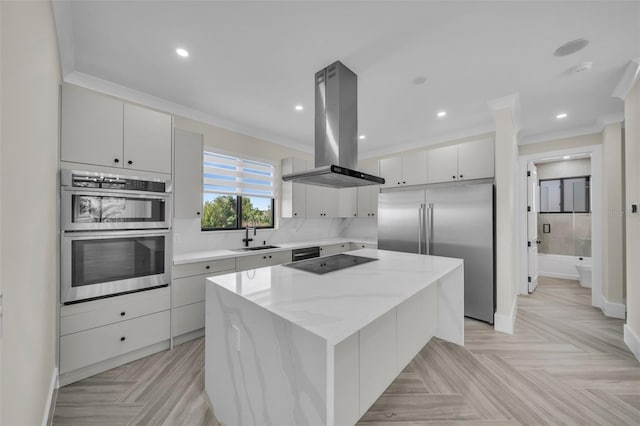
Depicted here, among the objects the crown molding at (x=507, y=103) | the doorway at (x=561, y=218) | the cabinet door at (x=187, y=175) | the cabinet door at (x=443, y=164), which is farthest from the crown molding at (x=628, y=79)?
the cabinet door at (x=187, y=175)

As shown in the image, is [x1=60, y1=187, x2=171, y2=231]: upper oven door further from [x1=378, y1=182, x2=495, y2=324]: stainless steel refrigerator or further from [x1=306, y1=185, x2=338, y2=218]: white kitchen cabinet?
[x1=378, y1=182, x2=495, y2=324]: stainless steel refrigerator

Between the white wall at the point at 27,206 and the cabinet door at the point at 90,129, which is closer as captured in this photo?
the white wall at the point at 27,206

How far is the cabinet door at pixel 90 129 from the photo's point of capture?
1913 millimetres

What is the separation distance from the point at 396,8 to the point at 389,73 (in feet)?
2.49

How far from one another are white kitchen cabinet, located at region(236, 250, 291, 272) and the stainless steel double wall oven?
0.81 m

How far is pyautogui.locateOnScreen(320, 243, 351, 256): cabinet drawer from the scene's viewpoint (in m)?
4.22

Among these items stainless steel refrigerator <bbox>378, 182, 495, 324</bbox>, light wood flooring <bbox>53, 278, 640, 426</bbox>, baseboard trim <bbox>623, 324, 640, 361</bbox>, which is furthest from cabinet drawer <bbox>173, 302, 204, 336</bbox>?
baseboard trim <bbox>623, 324, 640, 361</bbox>

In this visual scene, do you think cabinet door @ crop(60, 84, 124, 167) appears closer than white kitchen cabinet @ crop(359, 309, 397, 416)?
No

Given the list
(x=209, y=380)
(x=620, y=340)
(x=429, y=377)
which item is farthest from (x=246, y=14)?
(x=620, y=340)

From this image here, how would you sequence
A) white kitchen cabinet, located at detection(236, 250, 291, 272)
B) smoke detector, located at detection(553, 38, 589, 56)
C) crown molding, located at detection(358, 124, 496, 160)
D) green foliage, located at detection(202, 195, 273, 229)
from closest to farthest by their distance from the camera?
smoke detector, located at detection(553, 38, 589, 56) < white kitchen cabinet, located at detection(236, 250, 291, 272) < green foliage, located at detection(202, 195, 273, 229) < crown molding, located at detection(358, 124, 496, 160)

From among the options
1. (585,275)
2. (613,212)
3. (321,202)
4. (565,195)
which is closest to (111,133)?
(321,202)

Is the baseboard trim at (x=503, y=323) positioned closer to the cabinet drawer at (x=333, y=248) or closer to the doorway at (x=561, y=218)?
the doorway at (x=561, y=218)

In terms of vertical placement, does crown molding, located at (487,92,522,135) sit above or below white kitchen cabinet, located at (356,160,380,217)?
above

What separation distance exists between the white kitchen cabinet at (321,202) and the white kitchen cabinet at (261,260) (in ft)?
3.34
